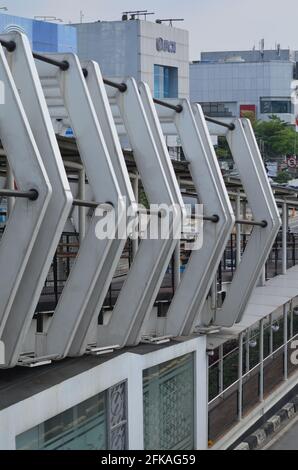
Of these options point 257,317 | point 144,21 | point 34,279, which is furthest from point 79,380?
point 144,21

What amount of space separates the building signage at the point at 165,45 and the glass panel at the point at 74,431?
50743mm

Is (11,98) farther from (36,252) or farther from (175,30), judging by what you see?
(175,30)

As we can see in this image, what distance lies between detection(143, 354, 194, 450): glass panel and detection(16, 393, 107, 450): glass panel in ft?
4.98

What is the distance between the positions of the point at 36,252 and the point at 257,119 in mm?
93565

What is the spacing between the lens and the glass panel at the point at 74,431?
11.0 metres

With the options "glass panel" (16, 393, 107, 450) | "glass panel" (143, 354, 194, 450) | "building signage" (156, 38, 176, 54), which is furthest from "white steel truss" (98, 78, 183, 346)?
"building signage" (156, 38, 176, 54)

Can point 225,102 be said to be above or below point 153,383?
above

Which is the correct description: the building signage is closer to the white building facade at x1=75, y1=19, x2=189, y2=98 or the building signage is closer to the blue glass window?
the white building facade at x1=75, y1=19, x2=189, y2=98

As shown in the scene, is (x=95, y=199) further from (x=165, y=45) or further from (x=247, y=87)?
(x=247, y=87)

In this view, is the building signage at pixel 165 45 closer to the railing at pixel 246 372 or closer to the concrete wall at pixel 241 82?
the railing at pixel 246 372

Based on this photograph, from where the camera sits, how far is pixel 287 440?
19.7 metres

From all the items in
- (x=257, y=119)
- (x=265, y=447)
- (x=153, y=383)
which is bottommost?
(x=265, y=447)

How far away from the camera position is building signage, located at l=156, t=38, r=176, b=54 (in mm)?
61438

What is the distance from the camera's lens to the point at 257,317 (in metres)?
19.0
